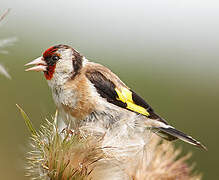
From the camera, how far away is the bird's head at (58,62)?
304cm

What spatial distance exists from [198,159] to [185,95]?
6.90ft

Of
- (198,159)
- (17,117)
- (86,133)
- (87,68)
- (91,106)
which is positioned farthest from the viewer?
(198,159)

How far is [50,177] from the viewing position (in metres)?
2.40

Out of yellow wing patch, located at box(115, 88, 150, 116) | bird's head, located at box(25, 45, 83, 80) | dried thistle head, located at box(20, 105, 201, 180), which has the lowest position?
dried thistle head, located at box(20, 105, 201, 180)

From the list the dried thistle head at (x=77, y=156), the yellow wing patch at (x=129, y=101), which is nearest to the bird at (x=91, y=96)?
the yellow wing patch at (x=129, y=101)

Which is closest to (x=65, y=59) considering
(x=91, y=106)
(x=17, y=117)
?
(x=91, y=106)

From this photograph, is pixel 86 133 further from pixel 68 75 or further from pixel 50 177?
pixel 68 75

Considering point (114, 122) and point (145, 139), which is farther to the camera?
point (114, 122)

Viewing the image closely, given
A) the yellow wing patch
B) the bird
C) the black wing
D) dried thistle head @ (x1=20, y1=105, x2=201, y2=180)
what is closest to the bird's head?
the bird

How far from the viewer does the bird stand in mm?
2961

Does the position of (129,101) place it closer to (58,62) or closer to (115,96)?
(115,96)

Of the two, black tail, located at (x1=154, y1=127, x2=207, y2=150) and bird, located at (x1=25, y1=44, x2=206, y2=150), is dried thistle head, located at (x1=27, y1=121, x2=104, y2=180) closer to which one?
bird, located at (x1=25, y1=44, x2=206, y2=150)

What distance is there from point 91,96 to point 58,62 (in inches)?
12.3

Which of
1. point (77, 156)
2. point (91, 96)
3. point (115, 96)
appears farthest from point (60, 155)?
point (115, 96)
